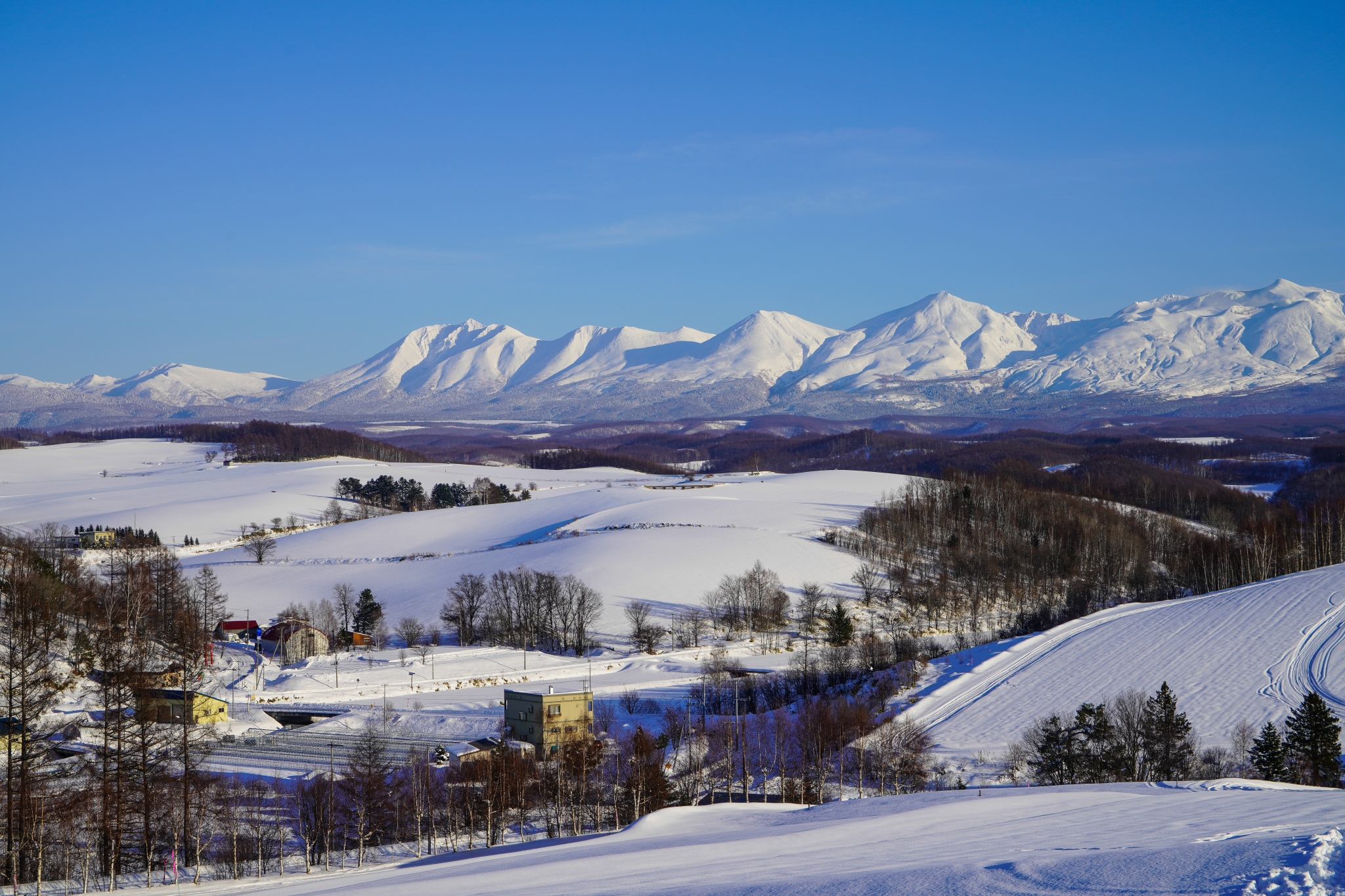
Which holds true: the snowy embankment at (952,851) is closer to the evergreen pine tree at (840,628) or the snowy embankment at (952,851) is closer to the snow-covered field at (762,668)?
the snow-covered field at (762,668)

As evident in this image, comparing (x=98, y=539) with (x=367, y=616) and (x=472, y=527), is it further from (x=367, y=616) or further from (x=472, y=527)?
(x=367, y=616)

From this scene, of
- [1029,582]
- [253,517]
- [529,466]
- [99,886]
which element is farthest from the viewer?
[529,466]

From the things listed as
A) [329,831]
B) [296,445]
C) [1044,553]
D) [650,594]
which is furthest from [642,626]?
[296,445]

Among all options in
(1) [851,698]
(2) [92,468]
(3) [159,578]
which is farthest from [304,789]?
(2) [92,468]

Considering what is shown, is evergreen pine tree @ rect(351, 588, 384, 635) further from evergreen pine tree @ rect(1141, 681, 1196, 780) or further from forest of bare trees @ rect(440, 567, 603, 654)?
evergreen pine tree @ rect(1141, 681, 1196, 780)

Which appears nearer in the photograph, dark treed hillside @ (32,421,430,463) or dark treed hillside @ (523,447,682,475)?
dark treed hillside @ (32,421,430,463)

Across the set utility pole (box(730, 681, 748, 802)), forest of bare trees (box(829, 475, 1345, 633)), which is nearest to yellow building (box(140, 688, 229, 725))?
utility pole (box(730, 681, 748, 802))

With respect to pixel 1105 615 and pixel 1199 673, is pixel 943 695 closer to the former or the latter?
pixel 1199 673
